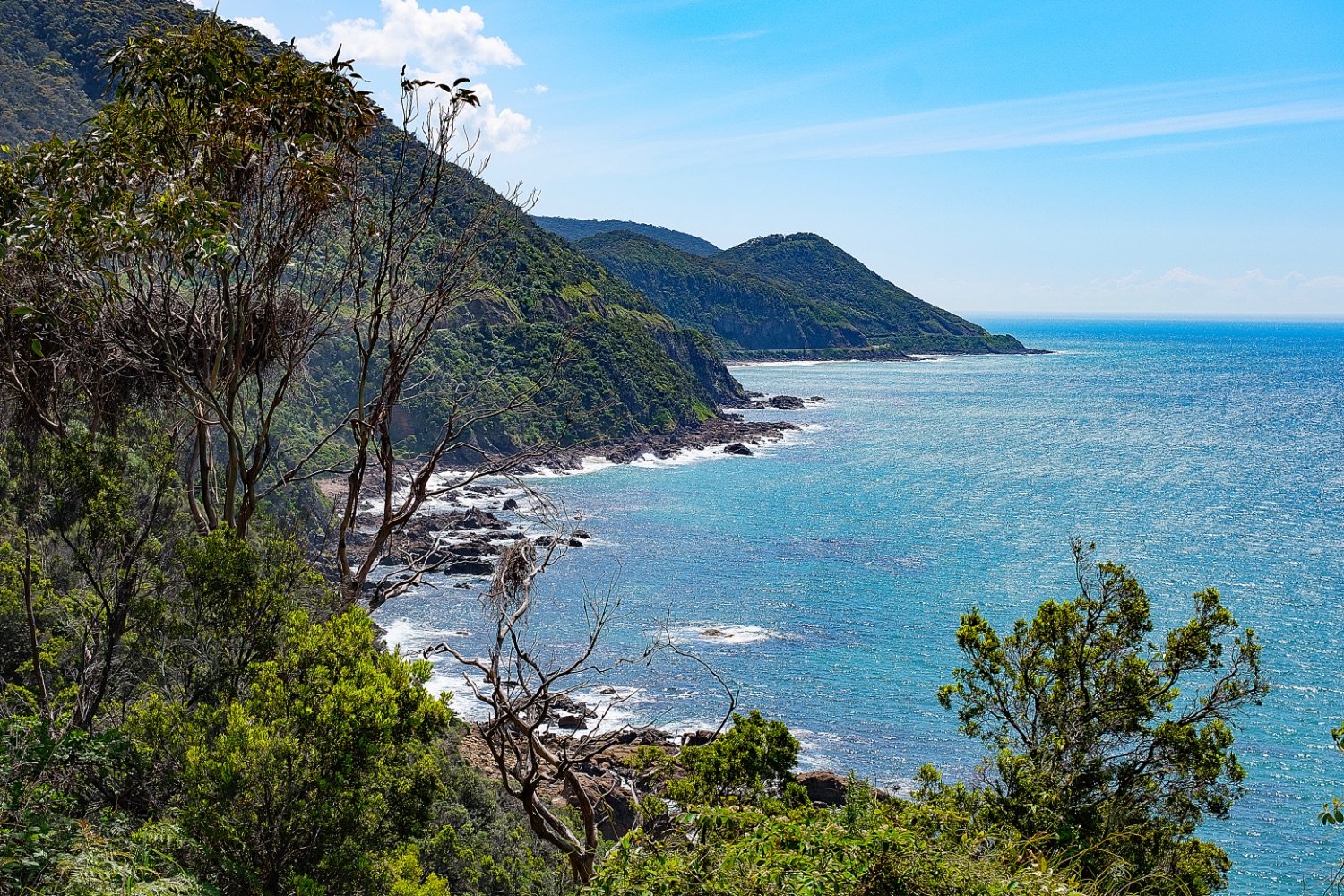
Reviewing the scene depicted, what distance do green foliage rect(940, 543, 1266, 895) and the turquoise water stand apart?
18.0 feet

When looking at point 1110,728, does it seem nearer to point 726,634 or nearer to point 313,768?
point 313,768

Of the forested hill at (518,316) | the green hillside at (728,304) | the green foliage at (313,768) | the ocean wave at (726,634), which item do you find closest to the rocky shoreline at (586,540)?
the ocean wave at (726,634)

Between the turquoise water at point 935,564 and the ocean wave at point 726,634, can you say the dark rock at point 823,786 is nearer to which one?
the turquoise water at point 935,564

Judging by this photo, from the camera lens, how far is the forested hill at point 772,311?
508ft

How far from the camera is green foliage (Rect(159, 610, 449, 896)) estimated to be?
5746 millimetres

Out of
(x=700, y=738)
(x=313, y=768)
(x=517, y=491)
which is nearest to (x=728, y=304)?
(x=517, y=491)

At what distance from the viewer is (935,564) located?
4138 cm

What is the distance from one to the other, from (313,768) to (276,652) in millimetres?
1390

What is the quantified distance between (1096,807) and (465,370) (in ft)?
187

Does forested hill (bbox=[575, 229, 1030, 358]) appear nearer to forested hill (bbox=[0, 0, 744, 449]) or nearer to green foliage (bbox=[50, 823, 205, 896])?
forested hill (bbox=[0, 0, 744, 449])

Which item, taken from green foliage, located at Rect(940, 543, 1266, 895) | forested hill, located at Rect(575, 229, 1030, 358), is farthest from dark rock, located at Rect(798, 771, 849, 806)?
forested hill, located at Rect(575, 229, 1030, 358)

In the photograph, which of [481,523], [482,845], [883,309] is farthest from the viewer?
[883,309]

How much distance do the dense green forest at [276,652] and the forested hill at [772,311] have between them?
138 m

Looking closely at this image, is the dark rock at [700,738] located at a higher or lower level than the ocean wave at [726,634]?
higher
